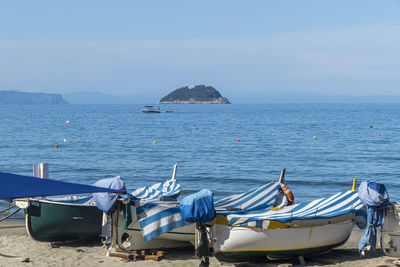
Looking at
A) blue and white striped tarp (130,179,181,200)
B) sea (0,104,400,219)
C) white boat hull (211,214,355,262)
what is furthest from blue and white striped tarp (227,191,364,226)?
sea (0,104,400,219)

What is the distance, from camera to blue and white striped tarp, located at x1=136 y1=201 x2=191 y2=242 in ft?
41.3

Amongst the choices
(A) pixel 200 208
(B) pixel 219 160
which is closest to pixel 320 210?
(A) pixel 200 208

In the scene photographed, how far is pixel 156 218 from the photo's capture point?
496 inches

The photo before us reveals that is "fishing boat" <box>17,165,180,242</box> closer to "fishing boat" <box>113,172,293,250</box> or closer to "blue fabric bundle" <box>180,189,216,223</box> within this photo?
"fishing boat" <box>113,172,293,250</box>

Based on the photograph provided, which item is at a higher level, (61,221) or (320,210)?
(320,210)

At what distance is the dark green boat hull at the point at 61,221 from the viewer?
45.5ft

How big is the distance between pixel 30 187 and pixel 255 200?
6483 millimetres

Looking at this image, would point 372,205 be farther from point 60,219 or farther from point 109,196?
point 60,219

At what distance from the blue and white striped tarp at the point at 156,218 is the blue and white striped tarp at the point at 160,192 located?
2.94m

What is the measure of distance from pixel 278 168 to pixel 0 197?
27248 millimetres

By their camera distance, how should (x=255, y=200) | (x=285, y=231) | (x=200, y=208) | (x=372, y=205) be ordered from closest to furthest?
(x=200, y=208)
(x=285, y=231)
(x=372, y=205)
(x=255, y=200)

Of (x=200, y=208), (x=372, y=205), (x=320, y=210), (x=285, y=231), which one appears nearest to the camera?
(x=200, y=208)

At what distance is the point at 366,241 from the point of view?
1296cm

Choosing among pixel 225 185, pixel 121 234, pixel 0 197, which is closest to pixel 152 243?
pixel 121 234
